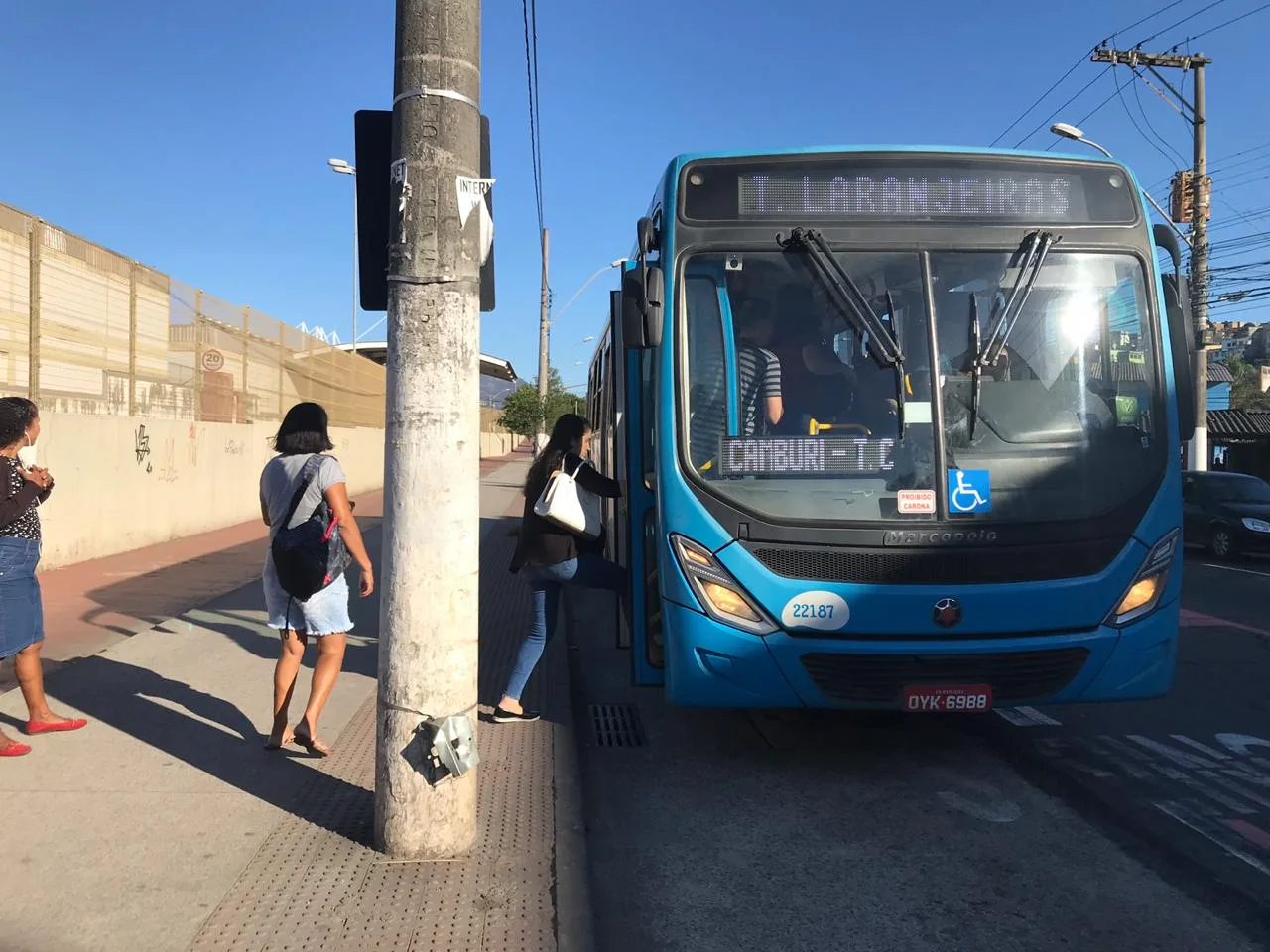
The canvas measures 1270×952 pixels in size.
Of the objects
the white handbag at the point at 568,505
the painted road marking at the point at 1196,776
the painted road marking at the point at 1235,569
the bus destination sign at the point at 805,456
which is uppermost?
the bus destination sign at the point at 805,456

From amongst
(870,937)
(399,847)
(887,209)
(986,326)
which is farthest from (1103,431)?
(399,847)

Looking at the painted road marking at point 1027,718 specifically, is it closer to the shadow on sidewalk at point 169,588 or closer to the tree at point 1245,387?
the shadow on sidewalk at point 169,588

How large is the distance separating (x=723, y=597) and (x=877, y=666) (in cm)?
79

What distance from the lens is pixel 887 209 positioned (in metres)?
5.14

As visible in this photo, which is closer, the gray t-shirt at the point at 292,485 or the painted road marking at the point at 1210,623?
the gray t-shirt at the point at 292,485

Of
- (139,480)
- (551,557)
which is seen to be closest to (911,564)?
(551,557)

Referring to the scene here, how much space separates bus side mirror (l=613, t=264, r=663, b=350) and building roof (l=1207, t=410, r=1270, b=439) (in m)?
33.2

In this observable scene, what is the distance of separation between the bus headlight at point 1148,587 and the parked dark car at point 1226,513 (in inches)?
492

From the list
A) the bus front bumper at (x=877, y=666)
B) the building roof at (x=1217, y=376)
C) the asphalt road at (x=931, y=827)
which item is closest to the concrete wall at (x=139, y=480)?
the asphalt road at (x=931, y=827)

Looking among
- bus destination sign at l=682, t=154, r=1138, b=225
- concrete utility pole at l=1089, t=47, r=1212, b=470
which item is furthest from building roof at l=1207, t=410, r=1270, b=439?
bus destination sign at l=682, t=154, r=1138, b=225

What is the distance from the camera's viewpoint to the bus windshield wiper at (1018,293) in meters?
4.98

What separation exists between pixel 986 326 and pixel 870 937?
2.97 m

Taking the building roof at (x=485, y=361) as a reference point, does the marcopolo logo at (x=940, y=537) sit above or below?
below

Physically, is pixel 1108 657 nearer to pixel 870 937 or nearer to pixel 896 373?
pixel 896 373
